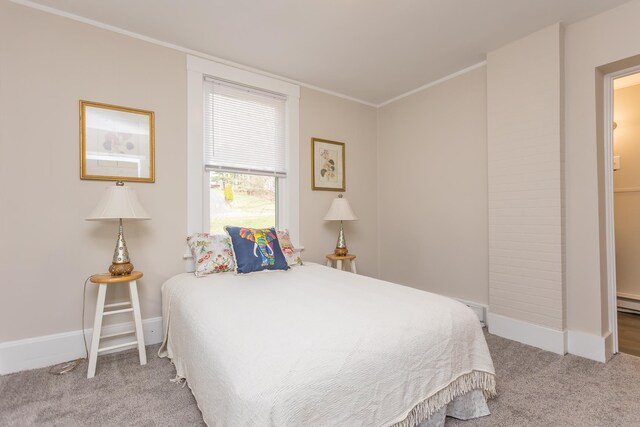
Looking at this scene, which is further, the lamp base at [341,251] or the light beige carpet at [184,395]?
the lamp base at [341,251]

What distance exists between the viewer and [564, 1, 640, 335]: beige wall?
2.25 m

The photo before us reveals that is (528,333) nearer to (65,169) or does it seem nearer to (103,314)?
(103,314)

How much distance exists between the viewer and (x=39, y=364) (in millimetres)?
2127

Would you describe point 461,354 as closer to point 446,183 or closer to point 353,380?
point 353,380

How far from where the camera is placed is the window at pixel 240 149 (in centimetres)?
278

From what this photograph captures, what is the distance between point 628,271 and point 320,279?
362 cm

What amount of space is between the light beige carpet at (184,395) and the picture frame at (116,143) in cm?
140

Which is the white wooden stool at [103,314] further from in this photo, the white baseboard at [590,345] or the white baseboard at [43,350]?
the white baseboard at [590,345]

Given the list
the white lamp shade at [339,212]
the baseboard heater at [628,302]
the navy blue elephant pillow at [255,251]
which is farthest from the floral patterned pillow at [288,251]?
the baseboard heater at [628,302]

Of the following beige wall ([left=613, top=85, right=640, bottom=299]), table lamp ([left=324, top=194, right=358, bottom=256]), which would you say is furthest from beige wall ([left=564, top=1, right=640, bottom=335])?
table lamp ([left=324, top=194, right=358, bottom=256])

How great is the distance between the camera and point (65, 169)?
2250mm

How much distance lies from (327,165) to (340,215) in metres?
0.68

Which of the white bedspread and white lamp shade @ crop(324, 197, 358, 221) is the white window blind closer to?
white lamp shade @ crop(324, 197, 358, 221)

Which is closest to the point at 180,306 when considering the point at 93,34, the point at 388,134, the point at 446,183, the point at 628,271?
the point at 93,34
